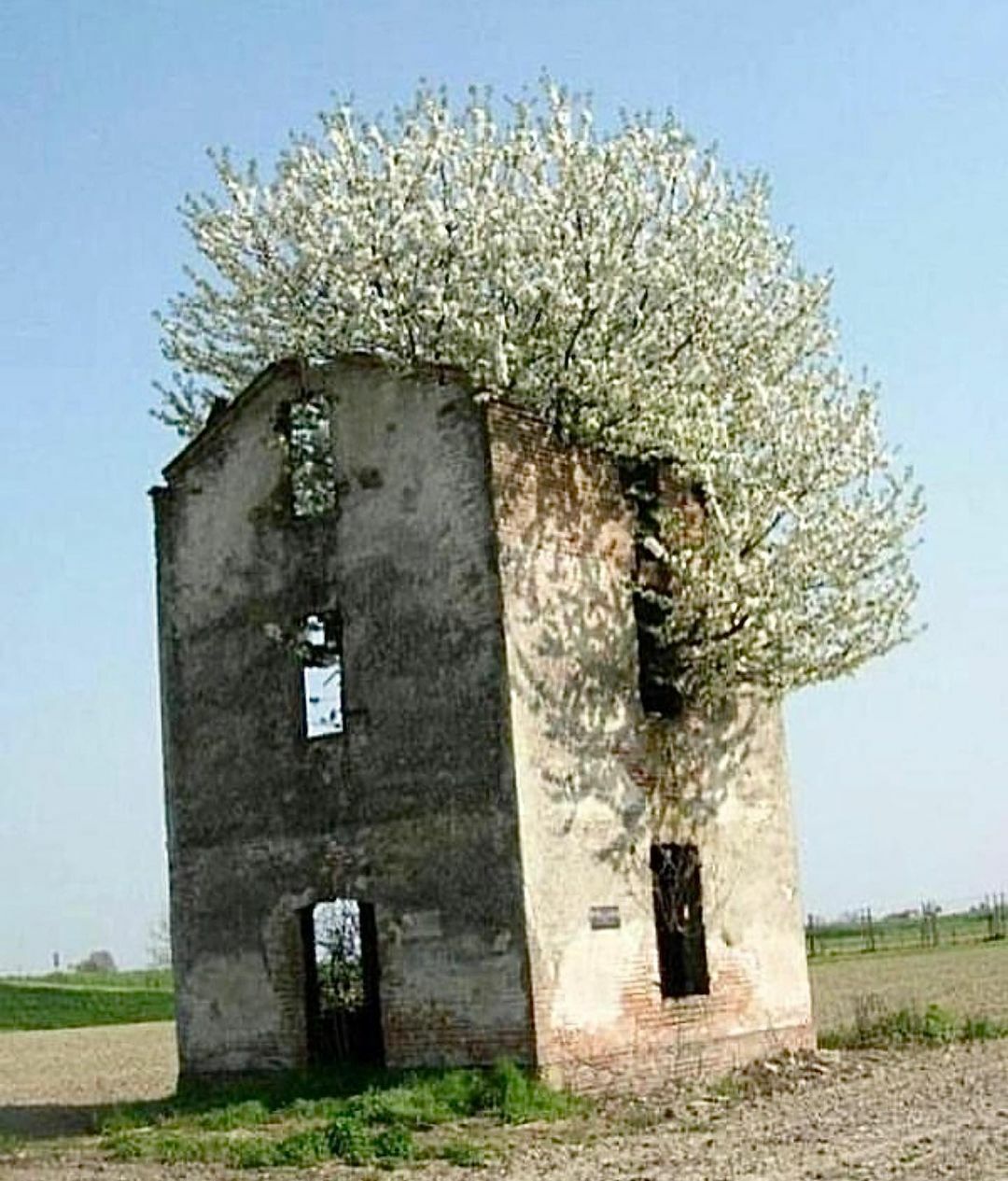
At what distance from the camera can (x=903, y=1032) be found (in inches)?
1003

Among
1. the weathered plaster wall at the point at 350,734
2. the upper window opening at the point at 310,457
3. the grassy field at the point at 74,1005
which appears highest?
the upper window opening at the point at 310,457

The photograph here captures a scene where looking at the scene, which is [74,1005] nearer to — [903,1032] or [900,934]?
[900,934]

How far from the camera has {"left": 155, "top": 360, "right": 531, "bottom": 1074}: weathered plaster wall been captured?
2017cm

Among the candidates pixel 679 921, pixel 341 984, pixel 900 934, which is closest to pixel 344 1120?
pixel 341 984

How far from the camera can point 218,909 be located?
2233cm

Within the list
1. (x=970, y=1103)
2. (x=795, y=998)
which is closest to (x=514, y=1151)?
(x=970, y=1103)

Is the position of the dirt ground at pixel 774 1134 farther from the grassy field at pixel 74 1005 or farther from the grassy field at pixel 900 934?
the grassy field at pixel 900 934

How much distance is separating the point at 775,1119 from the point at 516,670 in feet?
17.4

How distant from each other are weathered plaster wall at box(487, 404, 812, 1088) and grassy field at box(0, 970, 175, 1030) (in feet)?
135

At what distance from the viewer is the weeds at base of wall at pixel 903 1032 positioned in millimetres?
25156

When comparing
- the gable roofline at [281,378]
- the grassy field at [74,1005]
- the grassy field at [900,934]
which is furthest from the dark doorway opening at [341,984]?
the grassy field at [900,934]

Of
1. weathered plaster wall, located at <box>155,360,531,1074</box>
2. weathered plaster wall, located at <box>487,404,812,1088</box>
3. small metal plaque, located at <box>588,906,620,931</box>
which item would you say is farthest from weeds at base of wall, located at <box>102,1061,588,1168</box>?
small metal plaque, located at <box>588,906,620,931</box>

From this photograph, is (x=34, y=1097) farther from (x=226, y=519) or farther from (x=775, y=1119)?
(x=775, y=1119)

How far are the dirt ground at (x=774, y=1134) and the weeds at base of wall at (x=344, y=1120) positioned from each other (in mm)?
374
